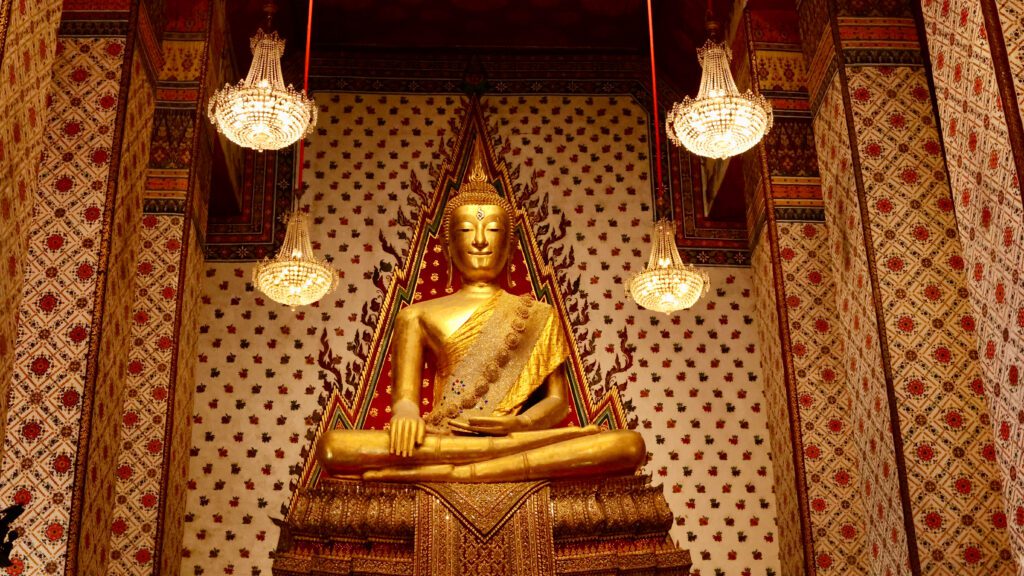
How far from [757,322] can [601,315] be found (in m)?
1.29

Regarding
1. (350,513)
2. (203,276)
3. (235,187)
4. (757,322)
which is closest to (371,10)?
(235,187)

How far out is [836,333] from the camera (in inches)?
321

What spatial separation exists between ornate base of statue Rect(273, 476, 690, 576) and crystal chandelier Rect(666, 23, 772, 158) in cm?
220

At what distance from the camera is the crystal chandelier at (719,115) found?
695 cm

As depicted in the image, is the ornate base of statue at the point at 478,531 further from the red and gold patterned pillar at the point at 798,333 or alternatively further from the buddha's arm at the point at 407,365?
the red and gold patterned pillar at the point at 798,333

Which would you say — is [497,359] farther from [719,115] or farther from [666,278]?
[666,278]

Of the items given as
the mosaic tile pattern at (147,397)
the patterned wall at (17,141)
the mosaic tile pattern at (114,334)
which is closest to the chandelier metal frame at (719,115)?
the mosaic tile pattern at (114,334)

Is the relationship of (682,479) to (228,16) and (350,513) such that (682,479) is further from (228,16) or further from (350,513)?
(228,16)

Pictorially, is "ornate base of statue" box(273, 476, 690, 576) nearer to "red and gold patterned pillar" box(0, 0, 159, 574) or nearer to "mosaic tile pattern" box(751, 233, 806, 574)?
"red and gold patterned pillar" box(0, 0, 159, 574)

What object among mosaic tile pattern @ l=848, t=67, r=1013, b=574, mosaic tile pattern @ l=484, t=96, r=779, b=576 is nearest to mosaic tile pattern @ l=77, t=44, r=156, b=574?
mosaic tile pattern @ l=484, t=96, r=779, b=576

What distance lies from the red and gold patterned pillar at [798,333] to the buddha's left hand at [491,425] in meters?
2.26

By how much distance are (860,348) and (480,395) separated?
2328mm

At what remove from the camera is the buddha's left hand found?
6.45 metres

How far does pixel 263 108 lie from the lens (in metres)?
6.89
